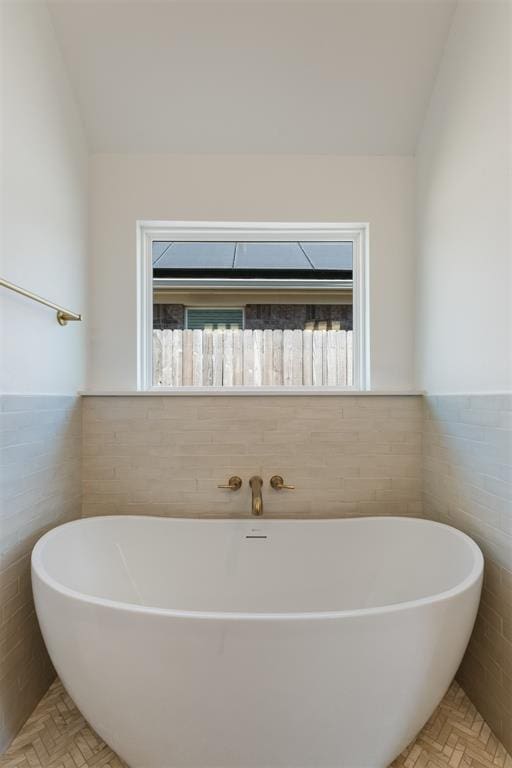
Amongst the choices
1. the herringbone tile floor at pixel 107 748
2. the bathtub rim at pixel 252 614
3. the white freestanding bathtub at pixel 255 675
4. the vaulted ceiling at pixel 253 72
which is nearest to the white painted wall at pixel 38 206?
the vaulted ceiling at pixel 253 72

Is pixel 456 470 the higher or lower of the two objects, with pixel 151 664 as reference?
higher

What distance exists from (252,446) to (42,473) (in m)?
0.86

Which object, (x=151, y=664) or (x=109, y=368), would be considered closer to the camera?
(x=151, y=664)

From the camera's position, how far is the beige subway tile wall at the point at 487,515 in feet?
4.31

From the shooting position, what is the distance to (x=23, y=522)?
56.4 inches

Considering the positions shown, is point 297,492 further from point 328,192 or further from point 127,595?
point 328,192

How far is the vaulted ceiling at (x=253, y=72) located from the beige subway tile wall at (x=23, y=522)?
1362 mm

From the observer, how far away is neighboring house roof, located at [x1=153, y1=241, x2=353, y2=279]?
2.23 meters

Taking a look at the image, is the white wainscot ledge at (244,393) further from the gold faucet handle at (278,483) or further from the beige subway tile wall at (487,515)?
the gold faucet handle at (278,483)

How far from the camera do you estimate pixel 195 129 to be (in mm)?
1955

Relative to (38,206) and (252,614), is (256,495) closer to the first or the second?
(252,614)

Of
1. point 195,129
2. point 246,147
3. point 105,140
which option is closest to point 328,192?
point 246,147

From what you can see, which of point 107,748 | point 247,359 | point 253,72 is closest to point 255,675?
point 107,748

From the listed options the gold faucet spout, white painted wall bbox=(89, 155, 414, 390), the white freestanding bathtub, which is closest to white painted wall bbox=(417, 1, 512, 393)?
white painted wall bbox=(89, 155, 414, 390)
